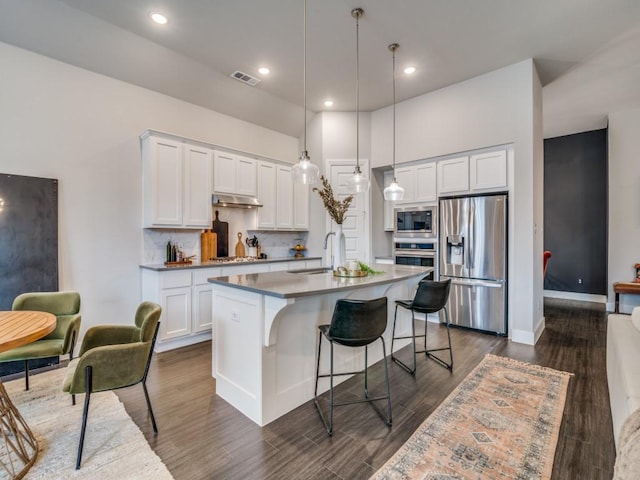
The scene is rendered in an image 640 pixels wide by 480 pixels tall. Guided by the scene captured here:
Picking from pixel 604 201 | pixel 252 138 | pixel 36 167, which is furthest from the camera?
pixel 604 201

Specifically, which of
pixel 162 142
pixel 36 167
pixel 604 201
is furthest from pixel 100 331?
pixel 604 201

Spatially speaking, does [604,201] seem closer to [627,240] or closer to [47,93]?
[627,240]

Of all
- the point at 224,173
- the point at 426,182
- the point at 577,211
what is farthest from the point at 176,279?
the point at 577,211

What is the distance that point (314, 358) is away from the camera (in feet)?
8.25

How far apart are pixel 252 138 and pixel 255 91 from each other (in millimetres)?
787

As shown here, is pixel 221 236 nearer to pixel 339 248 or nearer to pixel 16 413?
pixel 339 248

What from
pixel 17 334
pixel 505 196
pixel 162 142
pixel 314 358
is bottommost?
pixel 314 358

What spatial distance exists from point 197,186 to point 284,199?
1.56 meters

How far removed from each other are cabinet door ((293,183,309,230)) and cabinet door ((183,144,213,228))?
1612mm

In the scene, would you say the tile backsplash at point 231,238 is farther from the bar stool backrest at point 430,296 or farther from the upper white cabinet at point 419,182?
the bar stool backrest at point 430,296

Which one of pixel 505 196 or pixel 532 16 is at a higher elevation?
pixel 532 16

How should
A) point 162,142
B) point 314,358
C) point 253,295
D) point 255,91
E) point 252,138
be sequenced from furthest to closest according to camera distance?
point 252,138 → point 255,91 → point 162,142 → point 314,358 → point 253,295

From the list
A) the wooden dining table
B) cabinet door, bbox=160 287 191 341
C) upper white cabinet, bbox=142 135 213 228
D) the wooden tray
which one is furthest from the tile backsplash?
the wooden tray

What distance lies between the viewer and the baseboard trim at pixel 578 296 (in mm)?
6180
